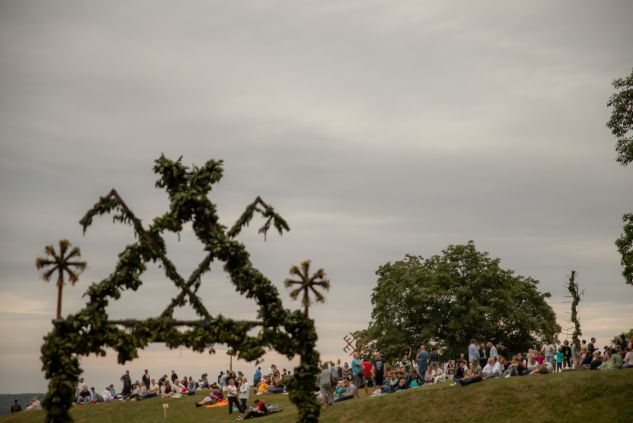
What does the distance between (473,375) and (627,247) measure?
64.3ft

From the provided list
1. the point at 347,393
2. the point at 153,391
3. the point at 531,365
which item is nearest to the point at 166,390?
the point at 153,391

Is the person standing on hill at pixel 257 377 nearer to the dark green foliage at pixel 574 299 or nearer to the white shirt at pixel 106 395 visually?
the white shirt at pixel 106 395

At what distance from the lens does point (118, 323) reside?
29.4m

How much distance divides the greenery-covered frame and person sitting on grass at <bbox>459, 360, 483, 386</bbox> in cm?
1188

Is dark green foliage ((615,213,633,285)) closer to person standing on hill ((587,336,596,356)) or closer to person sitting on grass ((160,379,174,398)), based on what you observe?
person standing on hill ((587,336,596,356))

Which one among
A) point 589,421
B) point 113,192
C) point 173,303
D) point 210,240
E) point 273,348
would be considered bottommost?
point 589,421

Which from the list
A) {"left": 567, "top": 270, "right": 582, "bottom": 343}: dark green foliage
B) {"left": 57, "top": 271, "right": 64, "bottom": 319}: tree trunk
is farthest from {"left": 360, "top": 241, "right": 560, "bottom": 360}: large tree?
{"left": 57, "top": 271, "right": 64, "bottom": 319}: tree trunk

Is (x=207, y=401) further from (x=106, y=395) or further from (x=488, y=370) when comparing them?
(x=488, y=370)

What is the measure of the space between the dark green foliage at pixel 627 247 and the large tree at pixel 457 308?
60.5 ft

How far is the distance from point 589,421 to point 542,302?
143ft

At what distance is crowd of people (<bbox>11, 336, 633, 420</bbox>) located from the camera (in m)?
39.8

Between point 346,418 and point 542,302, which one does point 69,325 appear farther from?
point 542,302

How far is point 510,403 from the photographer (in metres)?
36.2

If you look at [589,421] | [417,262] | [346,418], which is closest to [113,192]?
[346,418]
